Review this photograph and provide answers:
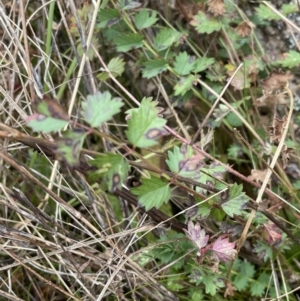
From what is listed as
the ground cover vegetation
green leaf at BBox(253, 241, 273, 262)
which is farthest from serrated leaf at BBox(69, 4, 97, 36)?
green leaf at BBox(253, 241, 273, 262)

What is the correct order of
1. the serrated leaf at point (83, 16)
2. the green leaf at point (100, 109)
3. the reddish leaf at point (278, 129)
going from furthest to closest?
the serrated leaf at point (83, 16) < the reddish leaf at point (278, 129) < the green leaf at point (100, 109)

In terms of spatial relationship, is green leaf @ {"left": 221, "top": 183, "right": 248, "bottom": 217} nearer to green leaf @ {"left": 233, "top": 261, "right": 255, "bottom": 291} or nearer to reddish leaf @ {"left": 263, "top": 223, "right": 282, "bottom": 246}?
reddish leaf @ {"left": 263, "top": 223, "right": 282, "bottom": 246}

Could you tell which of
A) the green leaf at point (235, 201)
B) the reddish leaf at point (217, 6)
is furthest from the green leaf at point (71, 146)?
the reddish leaf at point (217, 6)

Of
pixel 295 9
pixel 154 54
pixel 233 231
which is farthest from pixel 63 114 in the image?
pixel 295 9

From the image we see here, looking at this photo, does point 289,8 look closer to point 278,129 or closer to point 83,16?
point 278,129

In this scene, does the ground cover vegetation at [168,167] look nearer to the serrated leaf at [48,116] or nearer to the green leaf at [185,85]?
the green leaf at [185,85]

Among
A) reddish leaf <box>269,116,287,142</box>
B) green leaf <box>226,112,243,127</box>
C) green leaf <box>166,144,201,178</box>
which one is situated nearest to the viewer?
green leaf <box>166,144,201,178</box>

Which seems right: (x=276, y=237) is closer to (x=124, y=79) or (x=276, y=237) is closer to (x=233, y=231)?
(x=233, y=231)
